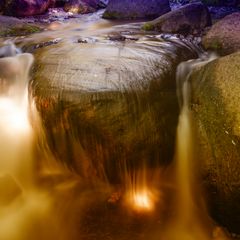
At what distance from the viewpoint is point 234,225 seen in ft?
11.5

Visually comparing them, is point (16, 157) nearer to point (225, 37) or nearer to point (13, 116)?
point (13, 116)

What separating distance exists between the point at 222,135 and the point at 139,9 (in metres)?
7.32

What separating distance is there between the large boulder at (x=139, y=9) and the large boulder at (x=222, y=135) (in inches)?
255

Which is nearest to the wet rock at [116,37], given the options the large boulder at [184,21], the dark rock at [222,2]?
the large boulder at [184,21]

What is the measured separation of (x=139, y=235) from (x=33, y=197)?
59.3 inches

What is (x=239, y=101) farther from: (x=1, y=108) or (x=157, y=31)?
(x=157, y=31)

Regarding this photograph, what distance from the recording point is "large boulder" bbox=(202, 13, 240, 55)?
5.31m

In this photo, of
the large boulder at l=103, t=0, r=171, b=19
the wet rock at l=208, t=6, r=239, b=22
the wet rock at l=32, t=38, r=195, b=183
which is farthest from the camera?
the large boulder at l=103, t=0, r=171, b=19

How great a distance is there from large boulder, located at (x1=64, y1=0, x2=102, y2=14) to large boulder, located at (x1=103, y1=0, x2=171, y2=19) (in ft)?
8.49

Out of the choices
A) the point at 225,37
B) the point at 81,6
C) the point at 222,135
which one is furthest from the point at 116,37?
the point at 81,6

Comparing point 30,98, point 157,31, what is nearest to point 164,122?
point 30,98

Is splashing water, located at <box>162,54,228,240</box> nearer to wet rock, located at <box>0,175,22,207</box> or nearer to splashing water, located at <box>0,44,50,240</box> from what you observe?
splashing water, located at <box>0,44,50,240</box>

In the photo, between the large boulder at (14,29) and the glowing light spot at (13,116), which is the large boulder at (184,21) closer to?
the large boulder at (14,29)

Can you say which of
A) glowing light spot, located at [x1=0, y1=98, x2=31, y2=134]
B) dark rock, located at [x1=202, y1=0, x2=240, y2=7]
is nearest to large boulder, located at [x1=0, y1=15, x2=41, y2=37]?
glowing light spot, located at [x1=0, y1=98, x2=31, y2=134]
